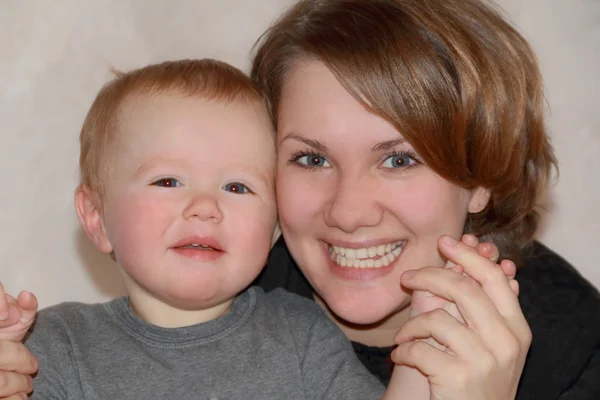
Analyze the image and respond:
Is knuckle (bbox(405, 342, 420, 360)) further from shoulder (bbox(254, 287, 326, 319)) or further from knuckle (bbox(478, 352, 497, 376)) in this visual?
shoulder (bbox(254, 287, 326, 319))

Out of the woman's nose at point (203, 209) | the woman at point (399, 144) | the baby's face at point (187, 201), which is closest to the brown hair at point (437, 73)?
the woman at point (399, 144)

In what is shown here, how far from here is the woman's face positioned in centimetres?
172

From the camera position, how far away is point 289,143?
5.96 feet

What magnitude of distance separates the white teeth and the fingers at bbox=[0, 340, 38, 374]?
661 mm

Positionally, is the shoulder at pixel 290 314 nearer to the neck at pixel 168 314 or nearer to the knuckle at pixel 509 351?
the neck at pixel 168 314

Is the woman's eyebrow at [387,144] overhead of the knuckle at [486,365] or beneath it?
overhead

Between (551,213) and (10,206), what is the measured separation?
1.60m

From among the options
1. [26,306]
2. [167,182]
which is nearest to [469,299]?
[167,182]

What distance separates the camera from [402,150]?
1.75 meters

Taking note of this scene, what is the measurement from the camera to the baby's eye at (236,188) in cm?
171

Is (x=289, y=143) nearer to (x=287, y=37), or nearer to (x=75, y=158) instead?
(x=287, y=37)

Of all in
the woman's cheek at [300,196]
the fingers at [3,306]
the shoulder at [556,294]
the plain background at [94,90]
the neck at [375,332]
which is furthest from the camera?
the plain background at [94,90]

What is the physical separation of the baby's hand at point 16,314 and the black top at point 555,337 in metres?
0.82

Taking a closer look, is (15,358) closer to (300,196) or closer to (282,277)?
(300,196)
